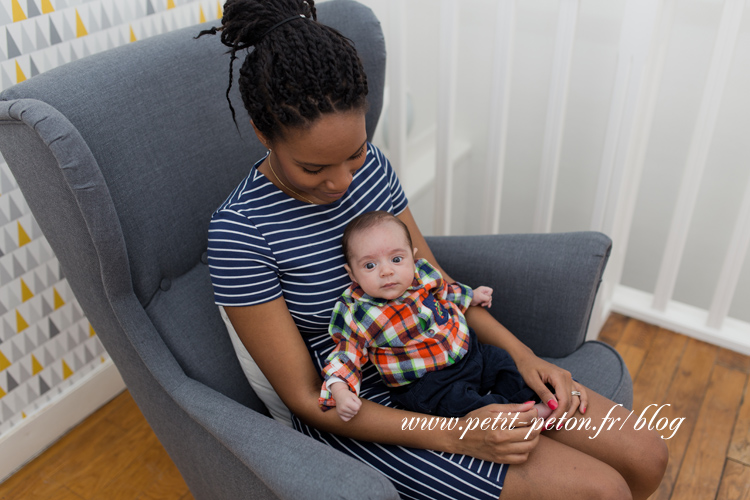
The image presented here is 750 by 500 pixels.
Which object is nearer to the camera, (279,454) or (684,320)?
(279,454)

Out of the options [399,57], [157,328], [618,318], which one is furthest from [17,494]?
[618,318]

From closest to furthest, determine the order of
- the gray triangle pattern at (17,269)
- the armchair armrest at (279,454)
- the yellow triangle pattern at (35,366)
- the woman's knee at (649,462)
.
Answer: the armchair armrest at (279,454) → the woman's knee at (649,462) → the gray triangle pattern at (17,269) → the yellow triangle pattern at (35,366)

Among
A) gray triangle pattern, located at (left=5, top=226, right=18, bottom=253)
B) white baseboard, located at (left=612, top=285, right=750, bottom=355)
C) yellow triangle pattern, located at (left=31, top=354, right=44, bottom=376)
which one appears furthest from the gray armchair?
white baseboard, located at (left=612, top=285, right=750, bottom=355)

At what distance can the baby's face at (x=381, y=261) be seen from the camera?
3.38ft

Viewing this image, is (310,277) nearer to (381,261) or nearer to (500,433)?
(381,261)

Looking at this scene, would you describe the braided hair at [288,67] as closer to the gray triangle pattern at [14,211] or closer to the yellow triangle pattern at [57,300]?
the gray triangle pattern at [14,211]

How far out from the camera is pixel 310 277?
106 cm

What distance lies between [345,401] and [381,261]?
246mm

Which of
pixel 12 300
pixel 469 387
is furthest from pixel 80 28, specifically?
pixel 469 387

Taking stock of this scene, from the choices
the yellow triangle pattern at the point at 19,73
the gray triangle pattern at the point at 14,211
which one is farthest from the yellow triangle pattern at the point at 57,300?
the yellow triangle pattern at the point at 19,73

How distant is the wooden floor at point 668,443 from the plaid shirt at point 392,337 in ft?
2.61

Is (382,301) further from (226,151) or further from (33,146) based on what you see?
(33,146)

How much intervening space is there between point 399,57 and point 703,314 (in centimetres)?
135

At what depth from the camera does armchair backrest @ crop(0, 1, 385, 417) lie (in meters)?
0.90
